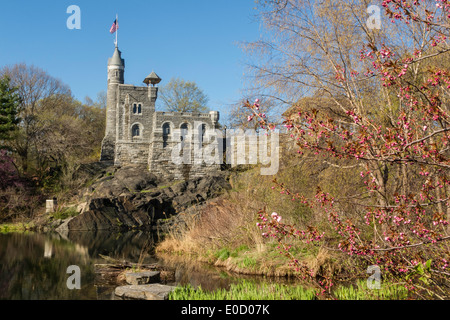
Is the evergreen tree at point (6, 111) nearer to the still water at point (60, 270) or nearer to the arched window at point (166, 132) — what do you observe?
the arched window at point (166, 132)

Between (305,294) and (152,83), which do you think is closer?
(305,294)

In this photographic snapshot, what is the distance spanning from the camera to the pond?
31.5 feet

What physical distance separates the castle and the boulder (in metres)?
31.4

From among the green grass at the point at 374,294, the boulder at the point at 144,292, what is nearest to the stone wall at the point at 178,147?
the boulder at the point at 144,292

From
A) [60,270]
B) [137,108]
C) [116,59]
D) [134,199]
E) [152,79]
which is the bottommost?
[60,270]

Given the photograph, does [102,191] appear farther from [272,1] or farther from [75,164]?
[272,1]

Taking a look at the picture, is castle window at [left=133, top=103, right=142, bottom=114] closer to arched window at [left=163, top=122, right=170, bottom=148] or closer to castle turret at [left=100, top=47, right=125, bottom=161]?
castle turret at [left=100, top=47, right=125, bottom=161]

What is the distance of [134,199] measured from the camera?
106 feet

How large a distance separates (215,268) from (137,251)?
18.2 feet

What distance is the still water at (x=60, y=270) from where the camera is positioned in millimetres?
9602

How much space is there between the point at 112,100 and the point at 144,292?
124 ft

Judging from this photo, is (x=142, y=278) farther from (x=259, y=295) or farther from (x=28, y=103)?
(x=28, y=103)

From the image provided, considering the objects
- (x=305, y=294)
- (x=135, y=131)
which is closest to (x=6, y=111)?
(x=135, y=131)

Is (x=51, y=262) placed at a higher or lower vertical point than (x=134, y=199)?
lower
